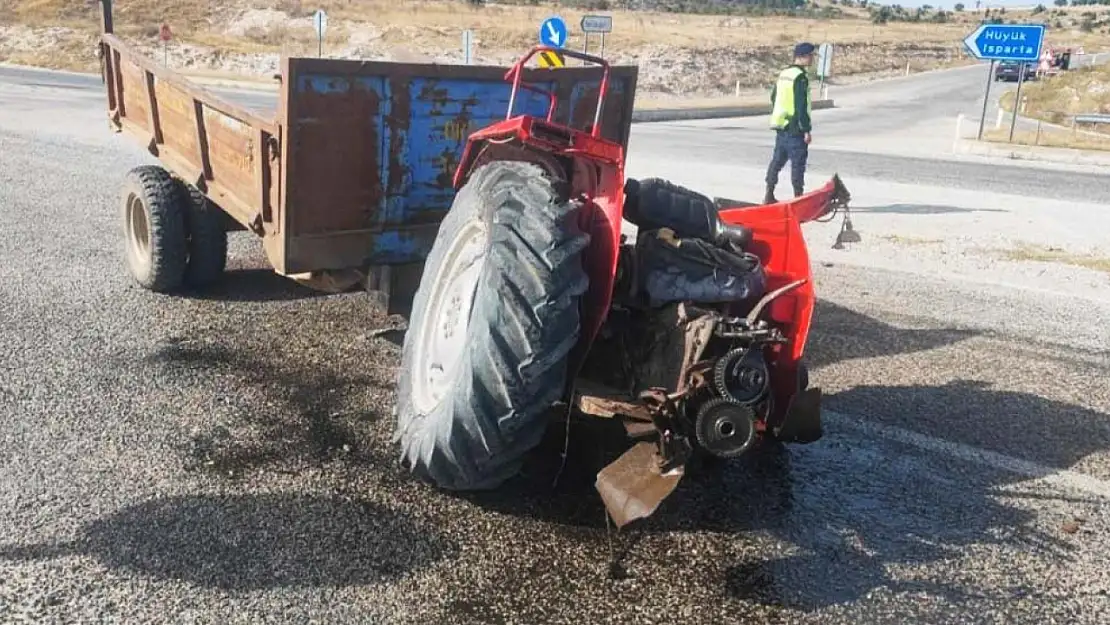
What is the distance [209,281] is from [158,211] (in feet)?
2.06

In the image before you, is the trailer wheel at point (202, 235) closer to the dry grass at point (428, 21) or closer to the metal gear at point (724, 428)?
the metal gear at point (724, 428)

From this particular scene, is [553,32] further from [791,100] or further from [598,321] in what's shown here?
[598,321]

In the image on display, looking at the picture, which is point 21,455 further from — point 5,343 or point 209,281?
point 209,281

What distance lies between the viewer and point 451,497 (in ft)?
13.9

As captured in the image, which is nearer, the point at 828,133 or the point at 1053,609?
the point at 1053,609

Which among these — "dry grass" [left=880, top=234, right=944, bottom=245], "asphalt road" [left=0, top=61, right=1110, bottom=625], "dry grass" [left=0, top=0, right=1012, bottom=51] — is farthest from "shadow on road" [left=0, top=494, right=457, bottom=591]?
"dry grass" [left=0, top=0, right=1012, bottom=51]

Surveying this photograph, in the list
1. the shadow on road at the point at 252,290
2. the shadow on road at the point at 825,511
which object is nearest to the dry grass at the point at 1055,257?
the shadow on road at the point at 825,511

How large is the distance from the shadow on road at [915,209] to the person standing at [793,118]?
1.28 meters

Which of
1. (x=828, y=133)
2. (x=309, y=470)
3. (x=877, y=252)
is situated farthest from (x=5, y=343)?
(x=828, y=133)

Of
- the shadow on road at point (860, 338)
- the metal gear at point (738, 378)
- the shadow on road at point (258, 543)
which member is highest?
the metal gear at point (738, 378)

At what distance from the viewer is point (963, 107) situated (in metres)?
37.7

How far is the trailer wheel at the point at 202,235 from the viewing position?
703 cm

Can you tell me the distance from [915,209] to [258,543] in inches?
434

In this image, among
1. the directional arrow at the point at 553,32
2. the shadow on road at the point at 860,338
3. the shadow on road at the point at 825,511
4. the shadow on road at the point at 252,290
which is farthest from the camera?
Answer: the directional arrow at the point at 553,32
